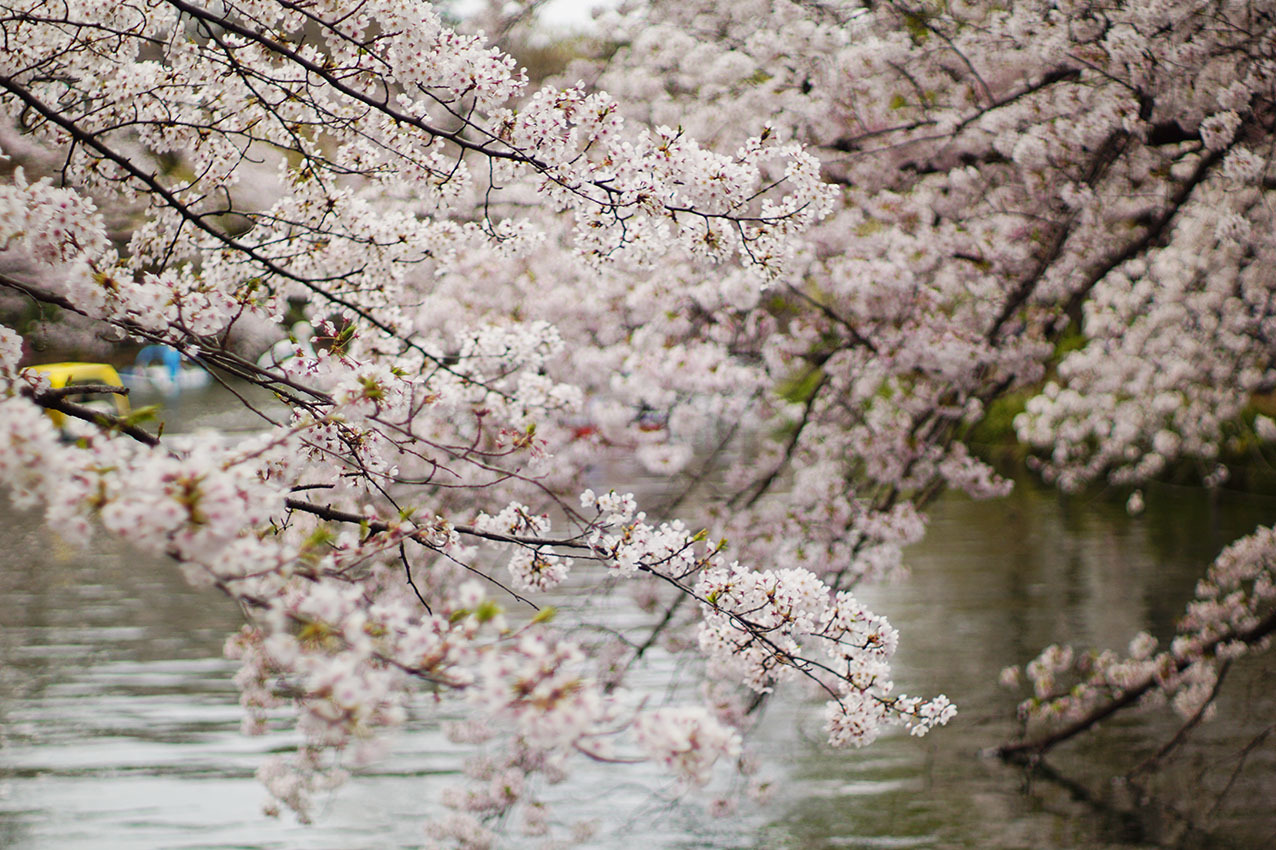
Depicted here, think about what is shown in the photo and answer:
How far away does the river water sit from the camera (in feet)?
18.4

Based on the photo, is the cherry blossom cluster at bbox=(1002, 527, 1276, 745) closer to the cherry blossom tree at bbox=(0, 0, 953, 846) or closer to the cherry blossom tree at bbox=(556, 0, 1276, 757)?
the cherry blossom tree at bbox=(556, 0, 1276, 757)

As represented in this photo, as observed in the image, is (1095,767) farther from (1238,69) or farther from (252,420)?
(252,420)

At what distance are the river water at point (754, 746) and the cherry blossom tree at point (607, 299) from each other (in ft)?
1.44

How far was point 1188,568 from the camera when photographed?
37.1ft

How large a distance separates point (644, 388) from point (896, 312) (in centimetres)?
143

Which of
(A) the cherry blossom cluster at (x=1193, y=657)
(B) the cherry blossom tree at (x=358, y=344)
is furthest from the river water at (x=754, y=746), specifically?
(B) the cherry blossom tree at (x=358, y=344)

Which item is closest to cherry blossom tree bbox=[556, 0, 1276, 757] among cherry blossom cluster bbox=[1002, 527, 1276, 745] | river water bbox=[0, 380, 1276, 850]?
cherry blossom cluster bbox=[1002, 527, 1276, 745]

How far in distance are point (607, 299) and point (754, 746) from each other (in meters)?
2.82

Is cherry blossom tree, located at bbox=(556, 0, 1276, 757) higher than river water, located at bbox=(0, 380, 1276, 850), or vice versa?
cherry blossom tree, located at bbox=(556, 0, 1276, 757)

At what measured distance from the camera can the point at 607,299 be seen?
700 cm

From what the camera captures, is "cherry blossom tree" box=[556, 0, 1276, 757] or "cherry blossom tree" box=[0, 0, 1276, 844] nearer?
"cherry blossom tree" box=[0, 0, 1276, 844]

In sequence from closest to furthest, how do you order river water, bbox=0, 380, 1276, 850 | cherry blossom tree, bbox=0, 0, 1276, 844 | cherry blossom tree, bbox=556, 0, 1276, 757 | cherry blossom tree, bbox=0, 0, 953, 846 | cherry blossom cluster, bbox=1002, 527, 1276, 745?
cherry blossom tree, bbox=0, 0, 953, 846
cherry blossom tree, bbox=0, 0, 1276, 844
cherry blossom tree, bbox=556, 0, 1276, 757
river water, bbox=0, 380, 1276, 850
cherry blossom cluster, bbox=1002, 527, 1276, 745

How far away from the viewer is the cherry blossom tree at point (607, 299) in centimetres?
168

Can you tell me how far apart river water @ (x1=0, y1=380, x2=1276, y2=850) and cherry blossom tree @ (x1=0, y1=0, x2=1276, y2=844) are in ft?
1.44
